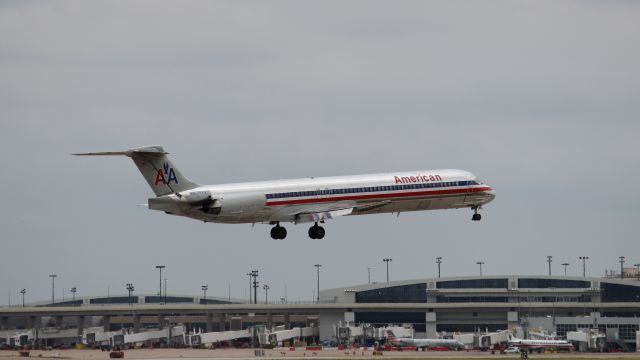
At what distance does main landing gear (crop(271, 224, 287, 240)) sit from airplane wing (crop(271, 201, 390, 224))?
4008 millimetres

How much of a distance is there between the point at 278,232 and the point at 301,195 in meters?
5.89

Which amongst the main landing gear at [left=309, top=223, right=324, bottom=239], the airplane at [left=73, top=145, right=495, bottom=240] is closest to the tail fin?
the airplane at [left=73, top=145, right=495, bottom=240]

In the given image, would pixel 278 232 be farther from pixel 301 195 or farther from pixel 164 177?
pixel 164 177

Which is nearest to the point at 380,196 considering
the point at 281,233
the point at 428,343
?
the point at 281,233

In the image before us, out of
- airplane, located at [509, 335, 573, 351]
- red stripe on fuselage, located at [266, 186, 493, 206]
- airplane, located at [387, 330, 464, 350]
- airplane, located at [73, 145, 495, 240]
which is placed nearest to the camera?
airplane, located at [73, 145, 495, 240]

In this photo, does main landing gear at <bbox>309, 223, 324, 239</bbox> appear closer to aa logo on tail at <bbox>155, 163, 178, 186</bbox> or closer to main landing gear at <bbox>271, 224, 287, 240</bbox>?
main landing gear at <bbox>271, 224, 287, 240</bbox>

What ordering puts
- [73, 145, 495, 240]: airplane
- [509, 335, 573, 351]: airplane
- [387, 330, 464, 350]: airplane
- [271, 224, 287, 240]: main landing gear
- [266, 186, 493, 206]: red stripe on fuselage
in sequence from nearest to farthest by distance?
[73, 145, 495, 240]: airplane → [266, 186, 493, 206]: red stripe on fuselage → [271, 224, 287, 240]: main landing gear → [509, 335, 573, 351]: airplane → [387, 330, 464, 350]: airplane

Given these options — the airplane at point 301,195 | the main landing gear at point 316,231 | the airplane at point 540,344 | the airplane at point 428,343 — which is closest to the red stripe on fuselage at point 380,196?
the airplane at point 301,195

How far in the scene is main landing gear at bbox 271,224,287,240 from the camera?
370ft

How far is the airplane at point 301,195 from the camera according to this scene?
4070 inches

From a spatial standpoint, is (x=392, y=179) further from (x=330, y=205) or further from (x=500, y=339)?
(x=500, y=339)

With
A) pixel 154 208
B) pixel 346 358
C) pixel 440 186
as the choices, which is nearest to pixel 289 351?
pixel 346 358

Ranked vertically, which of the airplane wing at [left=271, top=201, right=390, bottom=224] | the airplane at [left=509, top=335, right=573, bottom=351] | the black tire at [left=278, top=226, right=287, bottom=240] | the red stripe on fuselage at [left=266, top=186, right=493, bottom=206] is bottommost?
the airplane at [left=509, top=335, right=573, bottom=351]

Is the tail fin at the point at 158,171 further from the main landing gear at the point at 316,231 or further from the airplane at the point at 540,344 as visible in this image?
the airplane at the point at 540,344
